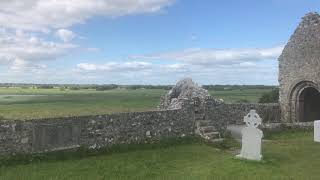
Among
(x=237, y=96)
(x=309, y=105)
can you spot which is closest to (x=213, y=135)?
(x=309, y=105)

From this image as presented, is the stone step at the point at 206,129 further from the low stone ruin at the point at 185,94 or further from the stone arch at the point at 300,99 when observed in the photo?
the stone arch at the point at 300,99

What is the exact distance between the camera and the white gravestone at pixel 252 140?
49.8 ft

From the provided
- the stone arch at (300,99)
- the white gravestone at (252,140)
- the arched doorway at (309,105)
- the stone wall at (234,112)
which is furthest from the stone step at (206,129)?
the arched doorway at (309,105)

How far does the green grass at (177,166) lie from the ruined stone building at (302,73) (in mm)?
8892

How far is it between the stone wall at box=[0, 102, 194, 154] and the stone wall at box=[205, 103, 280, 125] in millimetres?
1436

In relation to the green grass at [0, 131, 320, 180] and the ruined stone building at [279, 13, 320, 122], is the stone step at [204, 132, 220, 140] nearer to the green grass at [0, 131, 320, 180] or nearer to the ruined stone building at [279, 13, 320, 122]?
the green grass at [0, 131, 320, 180]

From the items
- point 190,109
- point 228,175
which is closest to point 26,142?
point 228,175

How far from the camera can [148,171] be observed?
44.1ft

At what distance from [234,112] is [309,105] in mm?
7216

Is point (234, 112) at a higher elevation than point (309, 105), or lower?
lower

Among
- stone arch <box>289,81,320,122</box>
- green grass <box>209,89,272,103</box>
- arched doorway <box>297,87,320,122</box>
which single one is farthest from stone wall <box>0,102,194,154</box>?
green grass <box>209,89,272,103</box>

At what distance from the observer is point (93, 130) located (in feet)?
53.0

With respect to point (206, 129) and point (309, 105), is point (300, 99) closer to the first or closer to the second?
point (309, 105)

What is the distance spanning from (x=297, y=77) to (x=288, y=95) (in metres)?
1.11
